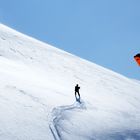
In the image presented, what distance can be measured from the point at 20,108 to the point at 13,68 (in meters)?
17.8

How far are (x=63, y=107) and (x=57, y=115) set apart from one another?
9.60ft

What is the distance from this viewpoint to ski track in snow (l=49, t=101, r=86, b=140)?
1873 cm

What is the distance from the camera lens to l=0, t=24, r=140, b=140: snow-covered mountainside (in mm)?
19000

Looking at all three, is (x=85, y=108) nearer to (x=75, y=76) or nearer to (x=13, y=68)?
(x=13, y=68)

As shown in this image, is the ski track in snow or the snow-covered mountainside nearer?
the ski track in snow

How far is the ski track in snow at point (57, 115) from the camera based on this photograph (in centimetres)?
1873

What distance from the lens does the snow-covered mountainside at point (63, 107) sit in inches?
748

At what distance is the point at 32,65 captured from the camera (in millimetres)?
45594

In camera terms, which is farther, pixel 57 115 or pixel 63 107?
pixel 63 107

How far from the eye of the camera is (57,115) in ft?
72.6

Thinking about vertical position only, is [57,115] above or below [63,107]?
below

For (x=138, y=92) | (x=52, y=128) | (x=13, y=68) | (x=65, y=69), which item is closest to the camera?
(x=52, y=128)

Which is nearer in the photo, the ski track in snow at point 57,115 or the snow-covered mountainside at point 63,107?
the ski track in snow at point 57,115

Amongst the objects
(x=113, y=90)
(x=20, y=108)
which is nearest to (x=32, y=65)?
(x=113, y=90)
